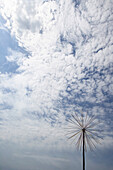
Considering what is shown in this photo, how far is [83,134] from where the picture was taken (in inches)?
681

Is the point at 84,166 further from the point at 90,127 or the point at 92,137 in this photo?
the point at 90,127

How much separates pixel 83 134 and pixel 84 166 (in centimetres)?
390

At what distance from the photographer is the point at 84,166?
14930mm

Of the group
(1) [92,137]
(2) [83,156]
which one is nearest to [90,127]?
(1) [92,137]

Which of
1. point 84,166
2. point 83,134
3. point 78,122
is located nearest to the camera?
point 84,166

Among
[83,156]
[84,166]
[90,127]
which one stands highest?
[90,127]

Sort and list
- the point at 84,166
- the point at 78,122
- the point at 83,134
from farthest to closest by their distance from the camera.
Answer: the point at 78,122, the point at 83,134, the point at 84,166

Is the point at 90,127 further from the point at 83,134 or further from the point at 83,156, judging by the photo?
the point at 83,156

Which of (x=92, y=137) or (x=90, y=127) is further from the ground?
(x=90, y=127)

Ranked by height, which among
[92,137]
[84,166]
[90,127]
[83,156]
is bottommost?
[84,166]

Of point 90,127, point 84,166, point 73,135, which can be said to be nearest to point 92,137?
point 90,127

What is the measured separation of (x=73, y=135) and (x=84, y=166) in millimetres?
4334

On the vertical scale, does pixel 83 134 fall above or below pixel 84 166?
above

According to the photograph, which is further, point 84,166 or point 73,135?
point 73,135
